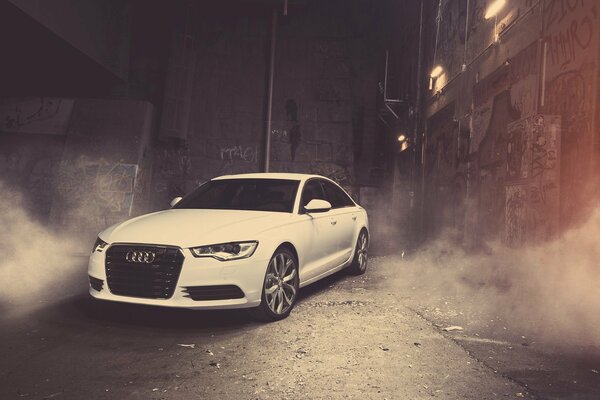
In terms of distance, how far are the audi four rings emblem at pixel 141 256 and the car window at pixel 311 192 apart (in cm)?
193

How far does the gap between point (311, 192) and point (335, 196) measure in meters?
0.89

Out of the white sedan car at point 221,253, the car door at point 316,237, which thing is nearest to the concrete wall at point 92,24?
the white sedan car at point 221,253

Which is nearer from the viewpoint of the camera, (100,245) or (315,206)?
(100,245)

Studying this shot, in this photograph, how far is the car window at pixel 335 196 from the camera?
6.69m

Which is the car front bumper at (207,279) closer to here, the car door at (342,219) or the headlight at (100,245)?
the headlight at (100,245)

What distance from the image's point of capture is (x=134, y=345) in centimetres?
393

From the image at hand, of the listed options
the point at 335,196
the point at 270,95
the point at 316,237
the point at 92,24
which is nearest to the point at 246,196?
the point at 316,237

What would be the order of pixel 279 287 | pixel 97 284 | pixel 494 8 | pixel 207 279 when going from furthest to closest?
pixel 494 8 < pixel 279 287 < pixel 97 284 < pixel 207 279

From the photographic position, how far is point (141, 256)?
4223mm

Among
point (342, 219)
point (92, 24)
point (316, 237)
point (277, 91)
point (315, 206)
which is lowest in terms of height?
point (316, 237)

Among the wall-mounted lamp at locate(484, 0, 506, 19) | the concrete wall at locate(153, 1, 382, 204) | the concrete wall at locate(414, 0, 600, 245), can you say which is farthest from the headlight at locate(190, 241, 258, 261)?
the concrete wall at locate(153, 1, 382, 204)

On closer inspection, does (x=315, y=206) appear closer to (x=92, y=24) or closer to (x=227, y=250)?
(x=227, y=250)

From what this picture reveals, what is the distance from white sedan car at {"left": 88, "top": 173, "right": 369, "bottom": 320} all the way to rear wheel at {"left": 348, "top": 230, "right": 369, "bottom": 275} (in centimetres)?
158

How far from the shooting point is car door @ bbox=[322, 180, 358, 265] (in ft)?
21.0
